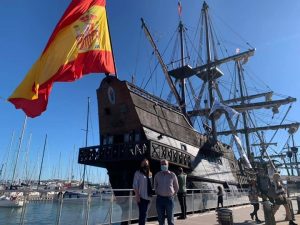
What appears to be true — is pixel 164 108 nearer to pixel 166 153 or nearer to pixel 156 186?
pixel 166 153

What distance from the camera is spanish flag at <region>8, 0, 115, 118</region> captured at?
8.66 meters

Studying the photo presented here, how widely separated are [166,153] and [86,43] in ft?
35.8

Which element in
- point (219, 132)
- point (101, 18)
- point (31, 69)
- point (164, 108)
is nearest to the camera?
point (31, 69)

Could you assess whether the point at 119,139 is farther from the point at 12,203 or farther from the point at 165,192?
the point at 165,192

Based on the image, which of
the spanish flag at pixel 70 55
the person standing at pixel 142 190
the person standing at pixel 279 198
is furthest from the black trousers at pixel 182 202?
the spanish flag at pixel 70 55

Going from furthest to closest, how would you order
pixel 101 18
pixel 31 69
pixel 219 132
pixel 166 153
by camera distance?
pixel 219 132 → pixel 166 153 → pixel 101 18 → pixel 31 69

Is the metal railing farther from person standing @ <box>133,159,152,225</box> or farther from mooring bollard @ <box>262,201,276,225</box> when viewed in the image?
mooring bollard @ <box>262,201,276,225</box>

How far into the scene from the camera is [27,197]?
6609 millimetres

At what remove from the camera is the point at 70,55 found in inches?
373

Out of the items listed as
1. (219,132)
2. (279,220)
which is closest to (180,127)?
(279,220)

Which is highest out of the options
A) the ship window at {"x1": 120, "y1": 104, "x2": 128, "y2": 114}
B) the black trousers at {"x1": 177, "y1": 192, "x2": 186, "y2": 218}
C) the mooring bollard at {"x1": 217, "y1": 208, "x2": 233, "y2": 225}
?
the ship window at {"x1": 120, "y1": 104, "x2": 128, "y2": 114}

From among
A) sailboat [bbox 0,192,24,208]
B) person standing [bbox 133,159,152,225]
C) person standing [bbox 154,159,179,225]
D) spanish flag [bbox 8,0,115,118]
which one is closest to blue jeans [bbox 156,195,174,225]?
person standing [bbox 154,159,179,225]

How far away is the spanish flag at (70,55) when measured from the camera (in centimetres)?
866

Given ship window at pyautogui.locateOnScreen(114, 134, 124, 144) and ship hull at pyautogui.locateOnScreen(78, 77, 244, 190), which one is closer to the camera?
ship hull at pyautogui.locateOnScreen(78, 77, 244, 190)
